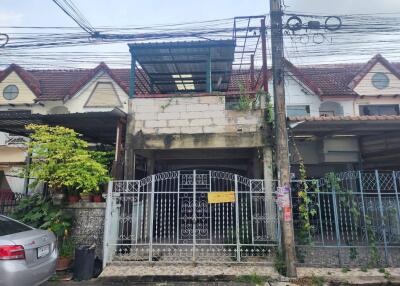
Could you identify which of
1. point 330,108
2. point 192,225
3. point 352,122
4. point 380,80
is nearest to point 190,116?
point 192,225

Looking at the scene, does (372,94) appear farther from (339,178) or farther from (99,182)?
(99,182)

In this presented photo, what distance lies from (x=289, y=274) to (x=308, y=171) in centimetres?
613

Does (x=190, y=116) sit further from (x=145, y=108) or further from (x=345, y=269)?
(x=345, y=269)

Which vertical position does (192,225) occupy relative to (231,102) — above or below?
below

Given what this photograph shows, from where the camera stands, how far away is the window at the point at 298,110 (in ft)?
43.9

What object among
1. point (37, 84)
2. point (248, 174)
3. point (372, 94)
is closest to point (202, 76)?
point (248, 174)

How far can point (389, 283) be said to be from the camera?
4.96 metres

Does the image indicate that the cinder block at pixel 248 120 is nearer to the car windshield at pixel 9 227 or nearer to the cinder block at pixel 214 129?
the cinder block at pixel 214 129

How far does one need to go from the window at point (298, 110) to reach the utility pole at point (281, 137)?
318 inches

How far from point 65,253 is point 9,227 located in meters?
1.83

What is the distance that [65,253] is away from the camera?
5.93 m

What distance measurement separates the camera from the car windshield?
4.24 m

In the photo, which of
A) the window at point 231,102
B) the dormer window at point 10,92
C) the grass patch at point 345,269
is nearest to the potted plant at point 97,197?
the window at point 231,102

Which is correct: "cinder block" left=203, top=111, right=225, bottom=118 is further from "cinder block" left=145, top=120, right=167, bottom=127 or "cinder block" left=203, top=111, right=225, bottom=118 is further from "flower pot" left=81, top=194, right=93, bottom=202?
"flower pot" left=81, top=194, right=93, bottom=202
